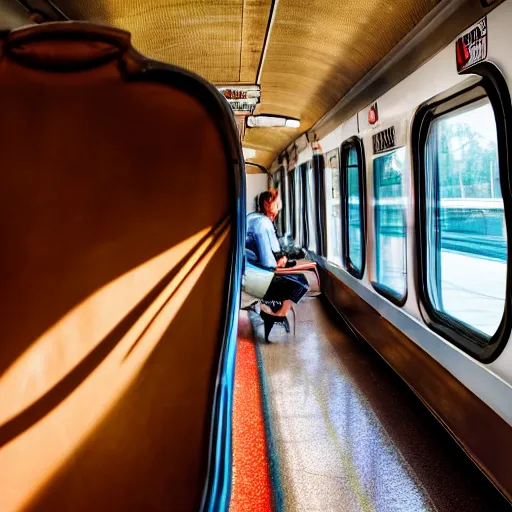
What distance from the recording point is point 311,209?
8.72 metres

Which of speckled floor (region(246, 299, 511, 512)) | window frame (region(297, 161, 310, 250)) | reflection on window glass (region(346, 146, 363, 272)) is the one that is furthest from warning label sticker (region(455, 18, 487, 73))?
window frame (region(297, 161, 310, 250))

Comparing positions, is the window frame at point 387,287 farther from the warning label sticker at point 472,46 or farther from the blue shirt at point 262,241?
the blue shirt at point 262,241

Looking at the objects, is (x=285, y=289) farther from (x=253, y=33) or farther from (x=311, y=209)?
(x=311, y=209)

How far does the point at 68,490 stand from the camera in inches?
52.8

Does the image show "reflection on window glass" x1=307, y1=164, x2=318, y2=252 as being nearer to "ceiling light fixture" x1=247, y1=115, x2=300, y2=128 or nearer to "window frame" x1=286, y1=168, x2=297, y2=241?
"ceiling light fixture" x1=247, y1=115, x2=300, y2=128

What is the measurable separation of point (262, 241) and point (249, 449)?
10.1ft

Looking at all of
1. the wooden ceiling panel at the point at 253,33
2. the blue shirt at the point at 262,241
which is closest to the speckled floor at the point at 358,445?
the blue shirt at the point at 262,241

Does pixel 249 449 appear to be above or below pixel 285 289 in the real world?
below

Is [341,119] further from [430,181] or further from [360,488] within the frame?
[360,488]

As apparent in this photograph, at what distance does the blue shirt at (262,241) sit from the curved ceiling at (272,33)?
1494 mm

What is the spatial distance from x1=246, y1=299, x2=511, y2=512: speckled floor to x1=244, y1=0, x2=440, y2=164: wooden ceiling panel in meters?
2.52

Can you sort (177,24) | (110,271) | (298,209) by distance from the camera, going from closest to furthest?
(110,271), (177,24), (298,209)

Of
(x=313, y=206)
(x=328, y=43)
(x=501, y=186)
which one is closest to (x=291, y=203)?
(x=313, y=206)

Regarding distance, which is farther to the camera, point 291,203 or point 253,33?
point 291,203
